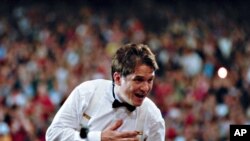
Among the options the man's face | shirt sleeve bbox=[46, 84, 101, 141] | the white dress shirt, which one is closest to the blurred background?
the white dress shirt

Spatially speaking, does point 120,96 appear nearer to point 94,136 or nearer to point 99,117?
point 99,117

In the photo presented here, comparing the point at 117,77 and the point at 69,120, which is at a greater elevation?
the point at 117,77

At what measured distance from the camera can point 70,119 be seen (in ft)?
16.4

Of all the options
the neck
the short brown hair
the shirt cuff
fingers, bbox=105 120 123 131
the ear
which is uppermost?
the short brown hair

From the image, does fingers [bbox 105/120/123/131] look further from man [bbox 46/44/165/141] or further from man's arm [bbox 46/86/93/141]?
man's arm [bbox 46/86/93/141]

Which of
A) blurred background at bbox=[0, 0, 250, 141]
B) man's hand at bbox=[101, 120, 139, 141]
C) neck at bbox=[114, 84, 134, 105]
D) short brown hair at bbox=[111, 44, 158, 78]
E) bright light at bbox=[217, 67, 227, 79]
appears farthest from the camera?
bright light at bbox=[217, 67, 227, 79]

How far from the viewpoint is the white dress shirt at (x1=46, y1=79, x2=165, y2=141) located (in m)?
4.98

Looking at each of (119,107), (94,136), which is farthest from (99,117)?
(94,136)

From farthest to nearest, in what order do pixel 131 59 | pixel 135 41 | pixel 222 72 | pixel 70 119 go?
1. pixel 135 41
2. pixel 222 72
3. pixel 70 119
4. pixel 131 59

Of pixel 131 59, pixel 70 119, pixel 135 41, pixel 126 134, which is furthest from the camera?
pixel 135 41

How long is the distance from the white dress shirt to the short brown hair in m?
0.23

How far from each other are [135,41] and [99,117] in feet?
32.2

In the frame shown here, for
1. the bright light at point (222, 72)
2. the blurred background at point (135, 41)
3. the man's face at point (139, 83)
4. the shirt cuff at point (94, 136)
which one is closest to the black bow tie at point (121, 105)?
the man's face at point (139, 83)

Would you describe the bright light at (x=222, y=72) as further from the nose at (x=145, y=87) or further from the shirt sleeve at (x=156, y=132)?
the nose at (x=145, y=87)
